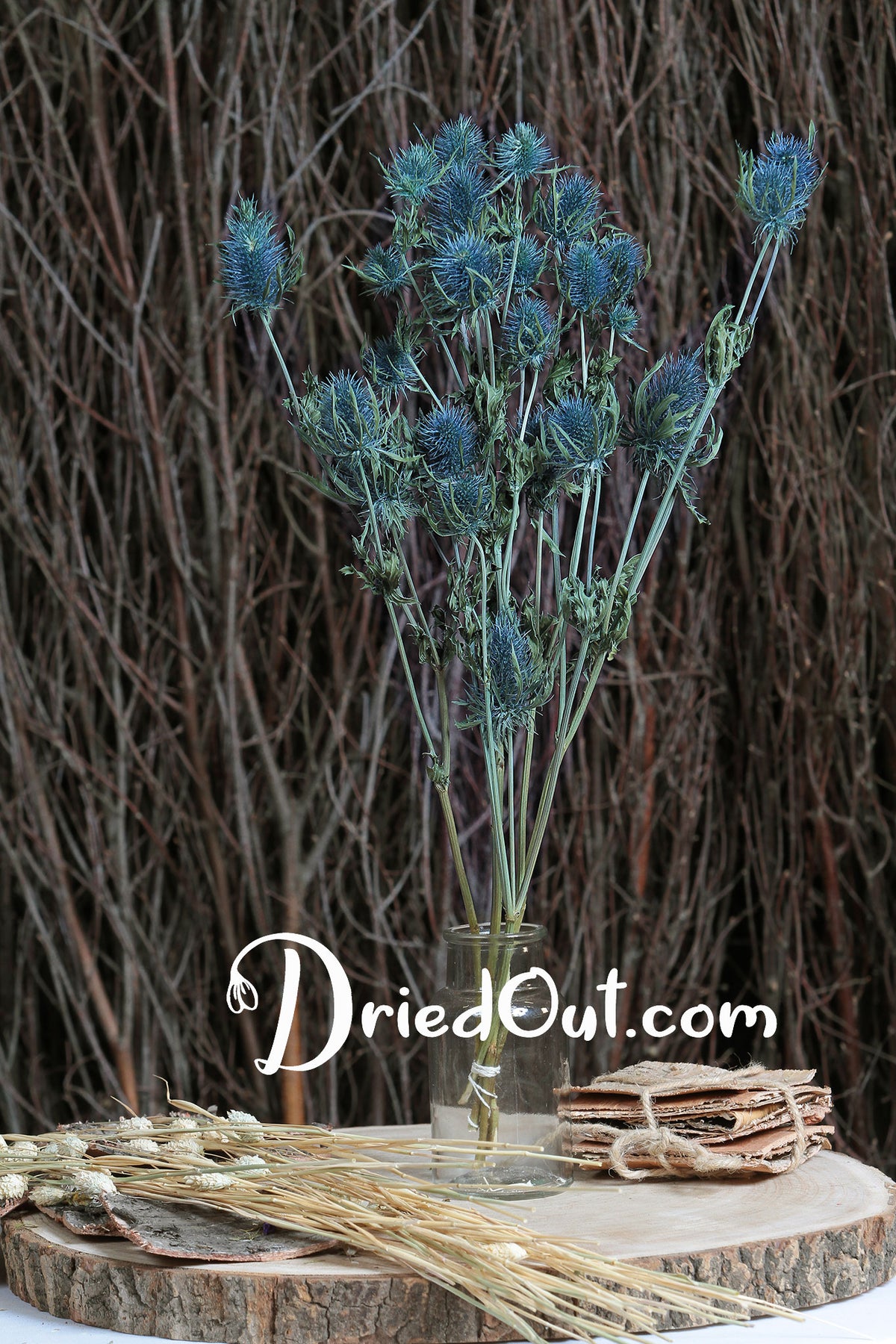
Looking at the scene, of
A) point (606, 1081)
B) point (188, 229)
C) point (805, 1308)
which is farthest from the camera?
point (188, 229)

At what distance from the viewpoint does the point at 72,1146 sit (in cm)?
97

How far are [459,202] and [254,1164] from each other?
63 cm

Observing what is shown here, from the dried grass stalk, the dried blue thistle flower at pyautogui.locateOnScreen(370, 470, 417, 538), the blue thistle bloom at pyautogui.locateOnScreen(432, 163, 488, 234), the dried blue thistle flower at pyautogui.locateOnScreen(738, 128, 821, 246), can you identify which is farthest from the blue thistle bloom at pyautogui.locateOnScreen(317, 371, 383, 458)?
the dried grass stalk

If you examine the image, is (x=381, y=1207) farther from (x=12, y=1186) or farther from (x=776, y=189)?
(x=776, y=189)

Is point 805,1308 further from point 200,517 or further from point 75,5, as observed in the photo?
point 75,5

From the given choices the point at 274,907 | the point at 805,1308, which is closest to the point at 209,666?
the point at 274,907

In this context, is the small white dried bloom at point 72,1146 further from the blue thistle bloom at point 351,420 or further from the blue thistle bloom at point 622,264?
the blue thistle bloom at point 622,264

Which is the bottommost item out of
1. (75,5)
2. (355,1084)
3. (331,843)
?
(355,1084)

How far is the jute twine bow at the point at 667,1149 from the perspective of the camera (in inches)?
39.2

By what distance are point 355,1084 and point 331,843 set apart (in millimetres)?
289

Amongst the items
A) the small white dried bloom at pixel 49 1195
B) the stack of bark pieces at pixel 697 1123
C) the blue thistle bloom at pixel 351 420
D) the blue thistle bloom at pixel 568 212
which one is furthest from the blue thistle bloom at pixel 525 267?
the small white dried bloom at pixel 49 1195

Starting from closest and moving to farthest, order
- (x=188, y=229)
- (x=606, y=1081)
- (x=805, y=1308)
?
(x=805, y=1308) → (x=606, y=1081) → (x=188, y=229)

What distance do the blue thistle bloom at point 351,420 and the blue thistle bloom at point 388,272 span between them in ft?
0.32

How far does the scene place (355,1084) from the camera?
1.72 m
